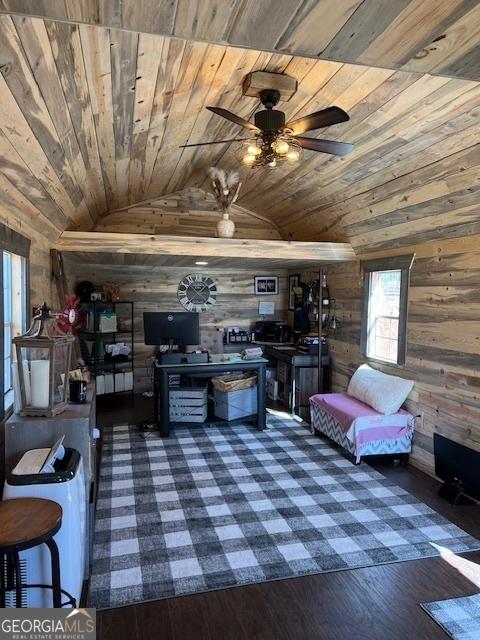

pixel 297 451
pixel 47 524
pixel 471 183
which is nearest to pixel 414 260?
pixel 471 183

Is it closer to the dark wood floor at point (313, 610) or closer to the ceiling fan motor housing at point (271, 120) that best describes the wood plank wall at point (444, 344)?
the dark wood floor at point (313, 610)

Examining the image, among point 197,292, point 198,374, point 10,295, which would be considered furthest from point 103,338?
point 10,295

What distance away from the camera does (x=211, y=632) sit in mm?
2076

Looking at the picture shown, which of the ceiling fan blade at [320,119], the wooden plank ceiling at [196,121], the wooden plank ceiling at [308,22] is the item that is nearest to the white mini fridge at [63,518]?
the wooden plank ceiling at [196,121]

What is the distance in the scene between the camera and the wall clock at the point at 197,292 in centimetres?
670

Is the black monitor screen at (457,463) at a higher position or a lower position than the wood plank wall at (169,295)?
lower

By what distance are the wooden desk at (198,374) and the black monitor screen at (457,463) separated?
1968 mm

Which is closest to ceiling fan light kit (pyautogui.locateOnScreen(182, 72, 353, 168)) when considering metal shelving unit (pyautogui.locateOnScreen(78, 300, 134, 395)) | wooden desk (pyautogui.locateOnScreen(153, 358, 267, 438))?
wooden desk (pyautogui.locateOnScreen(153, 358, 267, 438))

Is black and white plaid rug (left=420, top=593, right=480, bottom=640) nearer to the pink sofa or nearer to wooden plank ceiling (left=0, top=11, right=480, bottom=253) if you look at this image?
the pink sofa

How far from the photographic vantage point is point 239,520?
122 inches

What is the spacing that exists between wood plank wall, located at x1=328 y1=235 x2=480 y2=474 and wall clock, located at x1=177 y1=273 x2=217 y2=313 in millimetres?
3010

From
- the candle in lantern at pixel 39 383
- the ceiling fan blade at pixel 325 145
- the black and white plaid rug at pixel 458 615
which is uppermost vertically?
the ceiling fan blade at pixel 325 145

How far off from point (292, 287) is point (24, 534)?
573cm

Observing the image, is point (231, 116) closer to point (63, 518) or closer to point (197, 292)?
point (63, 518)
